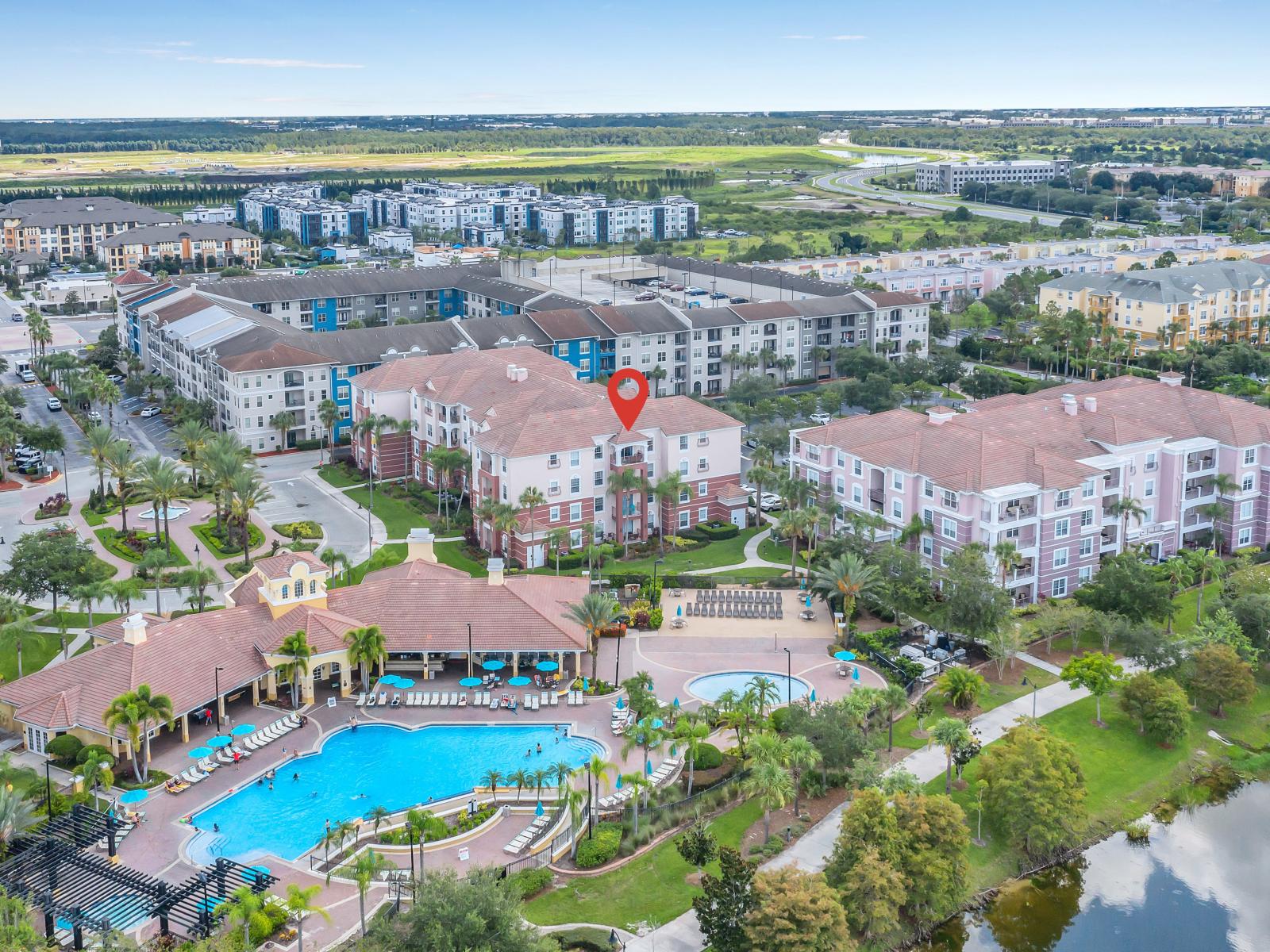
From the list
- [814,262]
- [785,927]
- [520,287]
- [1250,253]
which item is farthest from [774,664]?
[1250,253]

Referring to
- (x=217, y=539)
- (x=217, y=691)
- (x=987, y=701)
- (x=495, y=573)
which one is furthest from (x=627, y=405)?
(x=217, y=691)

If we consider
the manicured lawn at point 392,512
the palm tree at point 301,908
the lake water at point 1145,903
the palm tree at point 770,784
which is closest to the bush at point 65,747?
the palm tree at point 301,908

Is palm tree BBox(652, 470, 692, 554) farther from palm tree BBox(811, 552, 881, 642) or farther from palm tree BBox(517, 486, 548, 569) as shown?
palm tree BBox(811, 552, 881, 642)

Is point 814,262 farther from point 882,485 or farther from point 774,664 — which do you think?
point 774,664

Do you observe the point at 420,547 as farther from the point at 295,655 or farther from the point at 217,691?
the point at 217,691

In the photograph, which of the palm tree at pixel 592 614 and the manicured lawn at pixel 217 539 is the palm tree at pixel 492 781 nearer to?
the palm tree at pixel 592 614

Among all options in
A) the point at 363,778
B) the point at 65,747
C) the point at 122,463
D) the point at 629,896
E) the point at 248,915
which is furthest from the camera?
the point at 122,463
